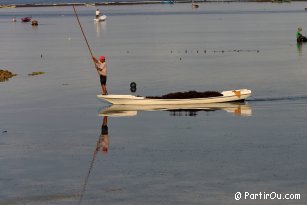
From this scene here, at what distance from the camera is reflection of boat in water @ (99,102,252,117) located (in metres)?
44.2

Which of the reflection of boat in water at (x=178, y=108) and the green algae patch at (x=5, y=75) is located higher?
the green algae patch at (x=5, y=75)

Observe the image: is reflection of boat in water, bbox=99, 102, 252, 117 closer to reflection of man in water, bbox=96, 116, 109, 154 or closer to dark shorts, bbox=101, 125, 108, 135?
dark shorts, bbox=101, 125, 108, 135

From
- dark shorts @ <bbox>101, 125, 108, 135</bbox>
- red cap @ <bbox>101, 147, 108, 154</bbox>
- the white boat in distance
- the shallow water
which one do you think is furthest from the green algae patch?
red cap @ <bbox>101, 147, 108, 154</bbox>

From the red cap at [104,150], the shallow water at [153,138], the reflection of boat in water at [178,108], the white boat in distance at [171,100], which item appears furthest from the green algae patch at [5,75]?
the red cap at [104,150]

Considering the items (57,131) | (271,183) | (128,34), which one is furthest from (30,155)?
(128,34)

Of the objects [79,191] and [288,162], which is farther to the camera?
[288,162]

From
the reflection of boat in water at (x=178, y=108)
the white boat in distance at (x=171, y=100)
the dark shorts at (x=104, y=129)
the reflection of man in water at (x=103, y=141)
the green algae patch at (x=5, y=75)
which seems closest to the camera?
the reflection of man in water at (x=103, y=141)

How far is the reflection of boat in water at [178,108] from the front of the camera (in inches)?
1738

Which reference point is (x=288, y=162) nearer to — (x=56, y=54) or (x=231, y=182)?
(x=231, y=182)

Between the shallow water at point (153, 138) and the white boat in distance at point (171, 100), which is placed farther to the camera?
the white boat in distance at point (171, 100)

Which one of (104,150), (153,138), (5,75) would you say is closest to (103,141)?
(104,150)

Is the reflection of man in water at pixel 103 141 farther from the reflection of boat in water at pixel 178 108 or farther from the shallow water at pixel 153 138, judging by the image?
the reflection of boat in water at pixel 178 108

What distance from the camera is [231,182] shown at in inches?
1116

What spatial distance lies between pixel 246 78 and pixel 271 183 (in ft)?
108
